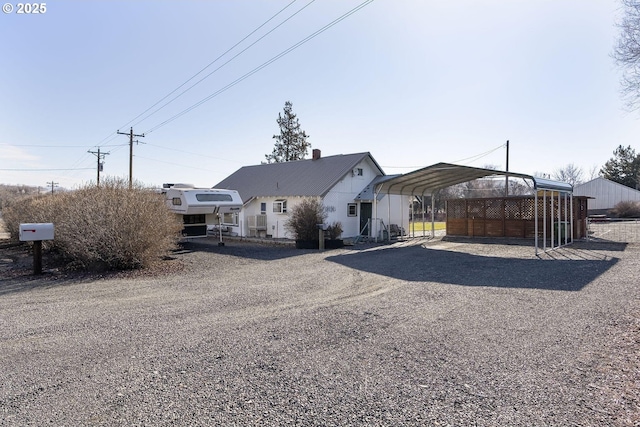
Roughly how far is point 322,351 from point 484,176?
15.6 metres

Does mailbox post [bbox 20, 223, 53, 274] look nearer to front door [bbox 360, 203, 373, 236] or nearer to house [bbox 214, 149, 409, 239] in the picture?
house [bbox 214, 149, 409, 239]

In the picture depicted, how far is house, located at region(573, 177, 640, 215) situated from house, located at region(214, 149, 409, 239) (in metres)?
38.3

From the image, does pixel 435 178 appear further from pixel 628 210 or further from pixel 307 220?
pixel 628 210

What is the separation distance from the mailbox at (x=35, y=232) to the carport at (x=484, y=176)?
12.7m

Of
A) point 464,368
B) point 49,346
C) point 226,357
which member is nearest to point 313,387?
point 226,357

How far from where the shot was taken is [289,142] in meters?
44.1

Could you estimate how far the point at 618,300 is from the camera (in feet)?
21.9

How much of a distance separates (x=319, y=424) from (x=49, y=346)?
3.57 meters

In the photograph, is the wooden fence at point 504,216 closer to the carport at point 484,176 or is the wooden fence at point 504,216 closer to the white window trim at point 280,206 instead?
the carport at point 484,176

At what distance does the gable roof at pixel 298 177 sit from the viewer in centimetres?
2028

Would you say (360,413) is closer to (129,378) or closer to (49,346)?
(129,378)

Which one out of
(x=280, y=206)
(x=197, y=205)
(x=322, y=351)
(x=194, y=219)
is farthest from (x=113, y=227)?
(x=280, y=206)

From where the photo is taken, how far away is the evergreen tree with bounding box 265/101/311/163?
4394 centimetres

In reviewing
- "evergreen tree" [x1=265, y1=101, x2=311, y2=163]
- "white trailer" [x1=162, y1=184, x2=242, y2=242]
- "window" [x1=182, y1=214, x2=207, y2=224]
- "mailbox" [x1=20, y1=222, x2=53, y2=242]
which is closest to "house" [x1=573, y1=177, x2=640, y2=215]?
"evergreen tree" [x1=265, y1=101, x2=311, y2=163]
